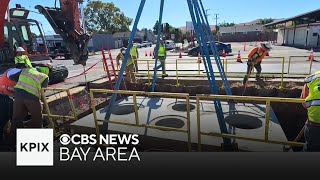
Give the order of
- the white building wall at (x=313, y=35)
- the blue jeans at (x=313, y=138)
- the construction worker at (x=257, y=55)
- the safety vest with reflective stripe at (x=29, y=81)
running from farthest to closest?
1. the white building wall at (x=313, y=35)
2. the construction worker at (x=257, y=55)
3. the safety vest with reflective stripe at (x=29, y=81)
4. the blue jeans at (x=313, y=138)

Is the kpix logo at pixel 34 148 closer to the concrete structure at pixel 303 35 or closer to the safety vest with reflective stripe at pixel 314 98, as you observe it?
the safety vest with reflective stripe at pixel 314 98

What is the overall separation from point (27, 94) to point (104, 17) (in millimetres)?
67164

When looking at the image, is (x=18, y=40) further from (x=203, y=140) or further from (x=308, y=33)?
(x=308, y=33)

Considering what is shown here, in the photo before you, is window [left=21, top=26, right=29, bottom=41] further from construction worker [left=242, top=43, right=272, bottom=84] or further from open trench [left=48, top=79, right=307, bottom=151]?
construction worker [left=242, top=43, right=272, bottom=84]

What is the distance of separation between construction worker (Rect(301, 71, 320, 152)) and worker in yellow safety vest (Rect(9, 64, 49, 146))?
4687 millimetres

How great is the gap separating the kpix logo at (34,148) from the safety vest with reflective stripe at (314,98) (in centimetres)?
369

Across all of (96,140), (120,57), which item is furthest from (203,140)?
(120,57)

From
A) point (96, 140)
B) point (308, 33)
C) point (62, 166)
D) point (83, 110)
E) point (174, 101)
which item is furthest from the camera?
point (308, 33)

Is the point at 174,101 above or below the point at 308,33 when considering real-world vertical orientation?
below

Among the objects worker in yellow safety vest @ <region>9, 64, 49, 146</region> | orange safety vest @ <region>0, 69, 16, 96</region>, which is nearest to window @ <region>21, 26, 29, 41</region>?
orange safety vest @ <region>0, 69, 16, 96</region>

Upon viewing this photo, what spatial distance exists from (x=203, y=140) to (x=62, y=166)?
2652 mm

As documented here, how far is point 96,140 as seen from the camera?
17.9 ft

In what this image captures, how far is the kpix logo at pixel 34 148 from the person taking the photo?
12.0 ft

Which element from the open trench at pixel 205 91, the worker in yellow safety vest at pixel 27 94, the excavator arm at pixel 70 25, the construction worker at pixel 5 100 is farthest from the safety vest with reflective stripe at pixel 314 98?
the excavator arm at pixel 70 25
